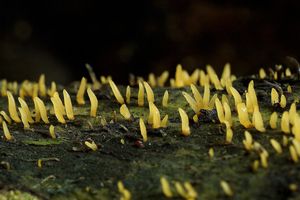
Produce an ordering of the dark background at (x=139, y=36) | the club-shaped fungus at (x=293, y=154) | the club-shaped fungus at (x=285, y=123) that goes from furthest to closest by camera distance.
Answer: the dark background at (x=139, y=36)
the club-shaped fungus at (x=285, y=123)
the club-shaped fungus at (x=293, y=154)

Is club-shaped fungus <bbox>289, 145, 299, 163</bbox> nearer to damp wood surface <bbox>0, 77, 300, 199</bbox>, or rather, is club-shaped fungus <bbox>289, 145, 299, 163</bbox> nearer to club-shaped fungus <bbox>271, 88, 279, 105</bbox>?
damp wood surface <bbox>0, 77, 300, 199</bbox>

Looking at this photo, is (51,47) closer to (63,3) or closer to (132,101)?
(63,3)

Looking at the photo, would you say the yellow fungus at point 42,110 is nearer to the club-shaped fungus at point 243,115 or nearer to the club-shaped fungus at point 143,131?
the club-shaped fungus at point 143,131

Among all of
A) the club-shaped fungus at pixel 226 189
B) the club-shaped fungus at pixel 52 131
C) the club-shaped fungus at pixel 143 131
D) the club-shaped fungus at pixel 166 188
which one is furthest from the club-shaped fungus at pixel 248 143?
the club-shaped fungus at pixel 52 131

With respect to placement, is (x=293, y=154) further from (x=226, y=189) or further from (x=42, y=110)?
(x=42, y=110)

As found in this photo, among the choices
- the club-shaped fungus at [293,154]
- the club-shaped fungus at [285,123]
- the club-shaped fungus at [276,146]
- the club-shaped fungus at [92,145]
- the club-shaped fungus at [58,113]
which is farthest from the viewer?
the club-shaped fungus at [58,113]

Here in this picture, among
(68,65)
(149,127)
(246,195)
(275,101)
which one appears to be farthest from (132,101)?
(68,65)
